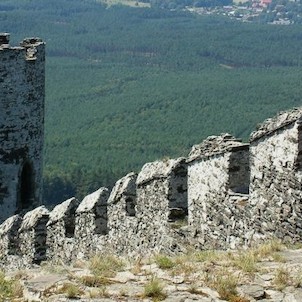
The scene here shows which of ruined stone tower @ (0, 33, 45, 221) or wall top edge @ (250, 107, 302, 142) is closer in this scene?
wall top edge @ (250, 107, 302, 142)

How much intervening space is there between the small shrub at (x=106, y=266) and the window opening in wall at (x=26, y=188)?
39.9 ft

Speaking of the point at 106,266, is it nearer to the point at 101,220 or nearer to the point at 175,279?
the point at 175,279

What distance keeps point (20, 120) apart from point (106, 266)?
11.9 m

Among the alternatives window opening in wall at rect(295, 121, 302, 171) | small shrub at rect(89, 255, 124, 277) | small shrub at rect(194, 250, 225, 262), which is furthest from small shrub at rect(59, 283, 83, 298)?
window opening in wall at rect(295, 121, 302, 171)

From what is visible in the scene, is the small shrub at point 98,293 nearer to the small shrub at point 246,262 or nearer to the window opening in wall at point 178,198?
the small shrub at point 246,262

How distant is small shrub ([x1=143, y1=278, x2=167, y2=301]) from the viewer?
828cm

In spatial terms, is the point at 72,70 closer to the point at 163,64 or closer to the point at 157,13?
the point at 163,64

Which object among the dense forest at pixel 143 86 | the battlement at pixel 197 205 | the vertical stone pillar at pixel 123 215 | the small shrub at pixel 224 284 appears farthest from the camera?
the dense forest at pixel 143 86

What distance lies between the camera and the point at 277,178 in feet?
32.7

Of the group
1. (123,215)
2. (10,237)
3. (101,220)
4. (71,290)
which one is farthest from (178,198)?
(10,237)

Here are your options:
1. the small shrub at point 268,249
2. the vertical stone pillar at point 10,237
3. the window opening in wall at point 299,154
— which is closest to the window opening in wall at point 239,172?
the window opening in wall at point 299,154

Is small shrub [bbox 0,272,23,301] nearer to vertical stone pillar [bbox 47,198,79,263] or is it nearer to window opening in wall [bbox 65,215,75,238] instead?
vertical stone pillar [bbox 47,198,79,263]

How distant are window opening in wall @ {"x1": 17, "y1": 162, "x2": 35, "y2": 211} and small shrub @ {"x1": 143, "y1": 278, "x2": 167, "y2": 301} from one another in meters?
13.3

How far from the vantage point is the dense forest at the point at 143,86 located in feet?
265
